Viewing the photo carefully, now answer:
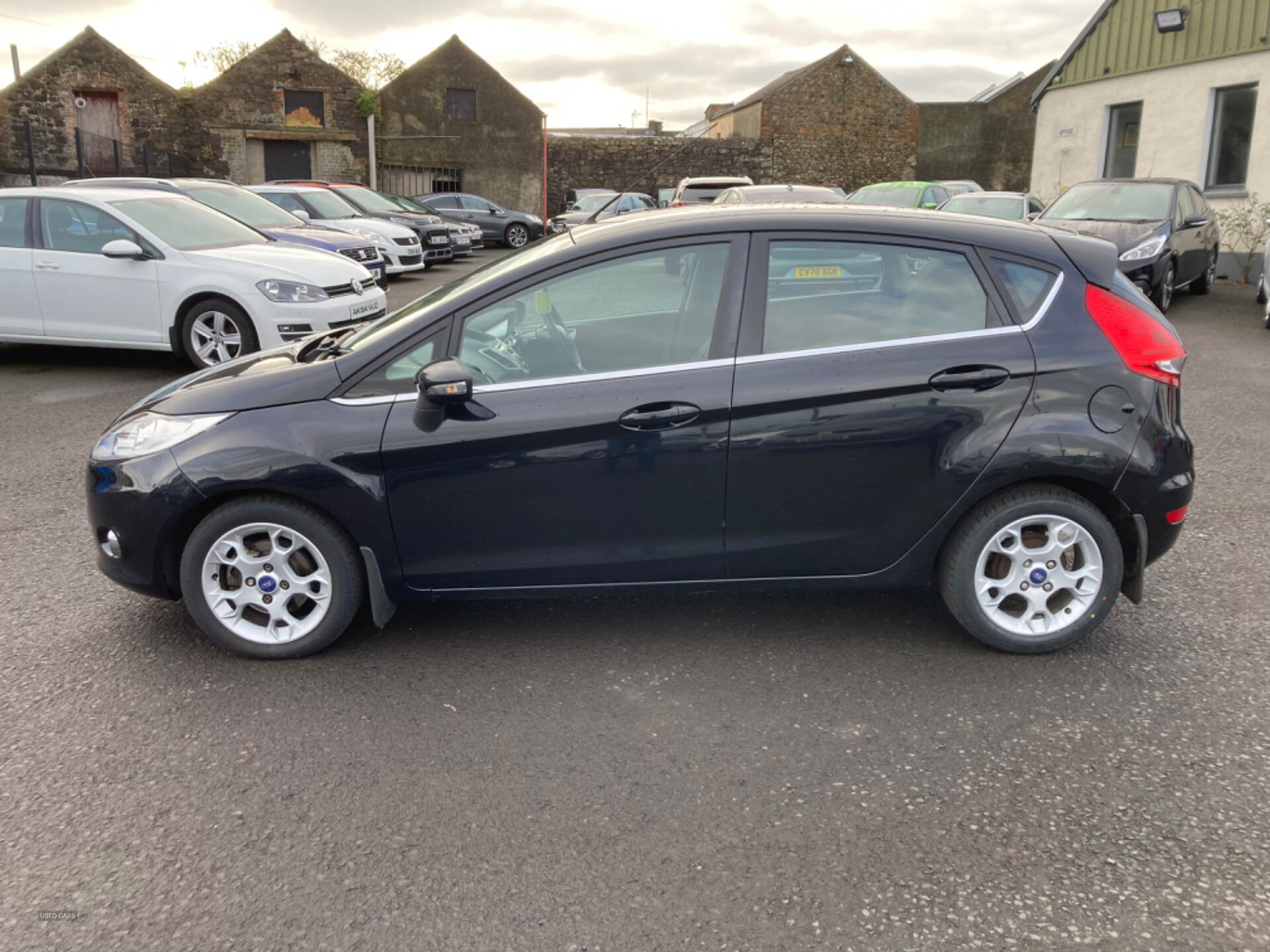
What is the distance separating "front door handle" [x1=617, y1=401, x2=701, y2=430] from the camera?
3.65 m

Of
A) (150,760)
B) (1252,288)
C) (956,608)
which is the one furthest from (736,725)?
(1252,288)

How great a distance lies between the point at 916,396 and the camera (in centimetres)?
370

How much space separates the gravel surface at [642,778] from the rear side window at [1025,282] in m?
1.29

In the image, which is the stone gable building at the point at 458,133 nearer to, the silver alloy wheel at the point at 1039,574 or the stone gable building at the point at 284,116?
the stone gable building at the point at 284,116

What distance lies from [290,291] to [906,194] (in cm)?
1317

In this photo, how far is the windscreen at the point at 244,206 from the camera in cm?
1263

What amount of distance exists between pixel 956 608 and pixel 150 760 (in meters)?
2.75

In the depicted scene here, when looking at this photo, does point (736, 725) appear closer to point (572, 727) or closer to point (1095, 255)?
point (572, 727)

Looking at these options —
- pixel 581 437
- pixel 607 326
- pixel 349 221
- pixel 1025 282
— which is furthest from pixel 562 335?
pixel 349 221

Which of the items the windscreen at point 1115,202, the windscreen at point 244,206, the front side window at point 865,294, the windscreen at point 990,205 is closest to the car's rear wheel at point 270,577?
the front side window at point 865,294

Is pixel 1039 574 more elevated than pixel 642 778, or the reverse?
pixel 1039 574

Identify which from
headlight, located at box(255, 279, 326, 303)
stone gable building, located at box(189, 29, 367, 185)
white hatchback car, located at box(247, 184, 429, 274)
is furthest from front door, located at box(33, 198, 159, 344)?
stone gable building, located at box(189, 29, 367, 185)

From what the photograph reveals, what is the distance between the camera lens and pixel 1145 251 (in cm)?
1270

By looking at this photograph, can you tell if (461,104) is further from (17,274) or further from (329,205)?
(17,274)
